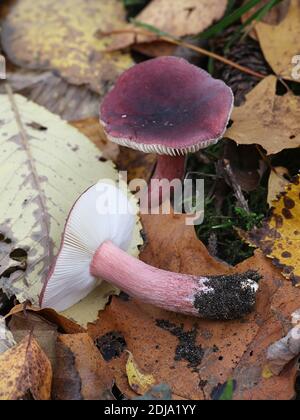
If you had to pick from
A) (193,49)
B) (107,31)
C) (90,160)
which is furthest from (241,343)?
(107,31)

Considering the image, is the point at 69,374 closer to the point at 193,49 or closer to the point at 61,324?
the point at 61,324

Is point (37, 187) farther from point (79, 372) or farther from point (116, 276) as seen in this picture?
point (79, 372)

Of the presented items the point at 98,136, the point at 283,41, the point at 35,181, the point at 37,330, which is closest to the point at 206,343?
the point at 37,330

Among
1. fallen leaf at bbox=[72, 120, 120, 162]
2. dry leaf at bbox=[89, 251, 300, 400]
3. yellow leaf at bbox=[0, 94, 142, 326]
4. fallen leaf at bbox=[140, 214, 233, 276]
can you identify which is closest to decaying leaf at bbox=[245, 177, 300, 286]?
dry leaf at bbox=[89, 251, 300, 400]

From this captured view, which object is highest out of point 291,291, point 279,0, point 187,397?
point 279,0

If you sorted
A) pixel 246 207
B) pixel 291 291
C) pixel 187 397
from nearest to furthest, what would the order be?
pixel 187 397 → pixel 291 291 → pixel 246 207

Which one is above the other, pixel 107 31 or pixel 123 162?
pixel 107 31

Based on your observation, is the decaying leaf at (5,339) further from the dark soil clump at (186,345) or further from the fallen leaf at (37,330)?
the dark soil clump at (186,345)
